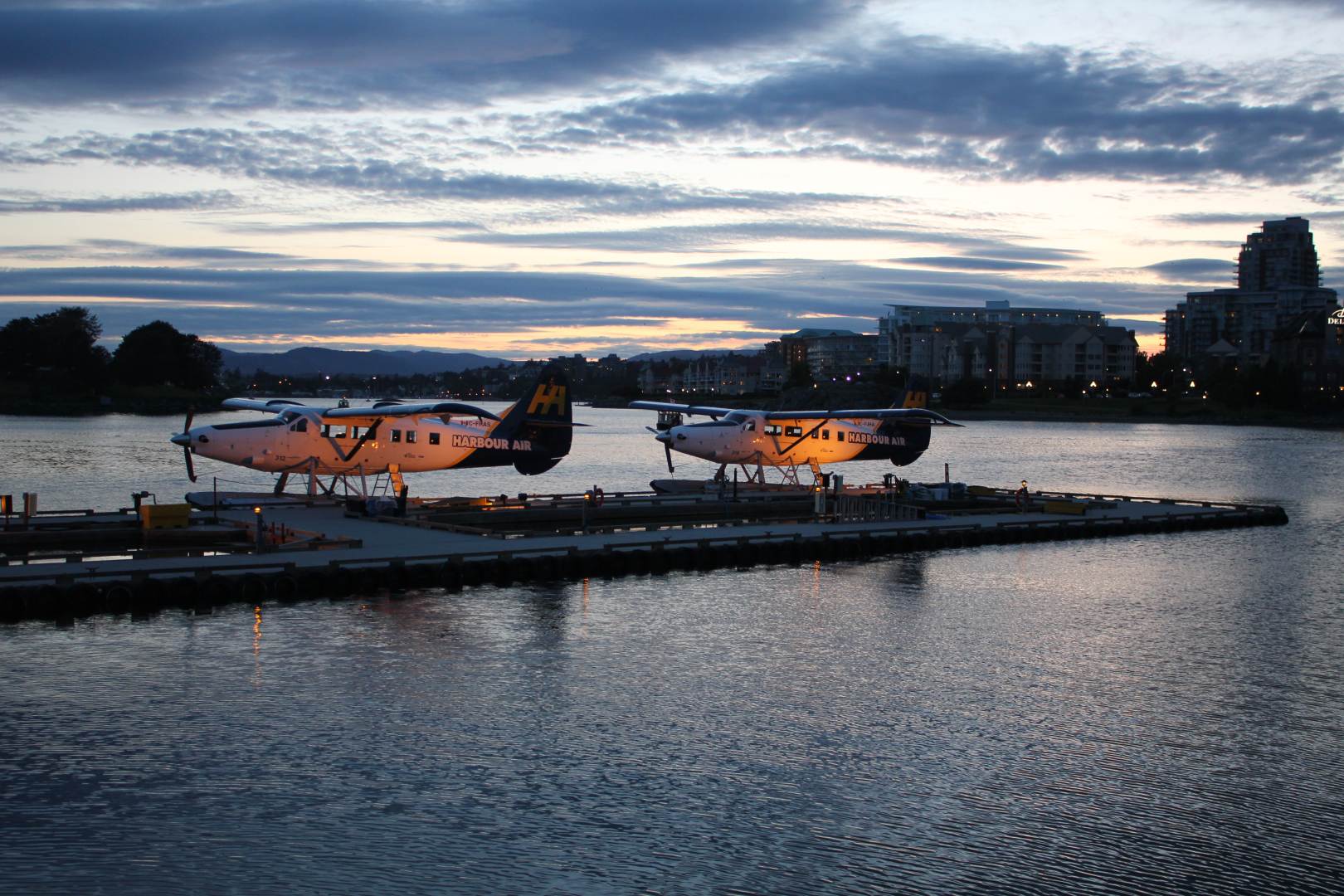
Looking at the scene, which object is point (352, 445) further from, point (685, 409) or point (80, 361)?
point (80, 361)

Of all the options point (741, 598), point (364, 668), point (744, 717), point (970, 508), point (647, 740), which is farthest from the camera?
point (970, 508)

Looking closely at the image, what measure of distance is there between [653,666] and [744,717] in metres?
3.11

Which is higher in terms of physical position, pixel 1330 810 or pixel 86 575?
pixel 86 575

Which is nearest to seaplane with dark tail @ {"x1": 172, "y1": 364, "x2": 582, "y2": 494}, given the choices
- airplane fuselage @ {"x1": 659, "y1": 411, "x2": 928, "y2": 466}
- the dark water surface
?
airplane fuselage @ {"x1": 659, "y1": 411, "x2": 928, "y2": 466}

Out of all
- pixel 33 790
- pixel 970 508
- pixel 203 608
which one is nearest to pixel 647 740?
pixel 33 790

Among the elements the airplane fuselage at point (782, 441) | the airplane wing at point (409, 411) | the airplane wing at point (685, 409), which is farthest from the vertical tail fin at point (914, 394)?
the airplane wing at point (409, 411)

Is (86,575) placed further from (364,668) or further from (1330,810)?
(1330,810)

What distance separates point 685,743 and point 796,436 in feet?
85.8

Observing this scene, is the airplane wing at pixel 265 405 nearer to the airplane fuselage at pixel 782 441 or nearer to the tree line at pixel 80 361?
the airplane fuselage at pixel 782 441

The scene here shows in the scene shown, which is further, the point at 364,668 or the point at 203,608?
the point at 203,608

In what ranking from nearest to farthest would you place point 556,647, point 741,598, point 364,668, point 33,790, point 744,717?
point 33,790 < point 744,717 < point 364,668 < point 556,647 < point 741,598

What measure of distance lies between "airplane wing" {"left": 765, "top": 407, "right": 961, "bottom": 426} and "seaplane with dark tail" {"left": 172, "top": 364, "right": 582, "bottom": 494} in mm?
7582

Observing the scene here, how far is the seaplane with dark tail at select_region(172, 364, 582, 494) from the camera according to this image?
3084 centimetres

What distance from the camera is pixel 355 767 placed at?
14.6 metres
